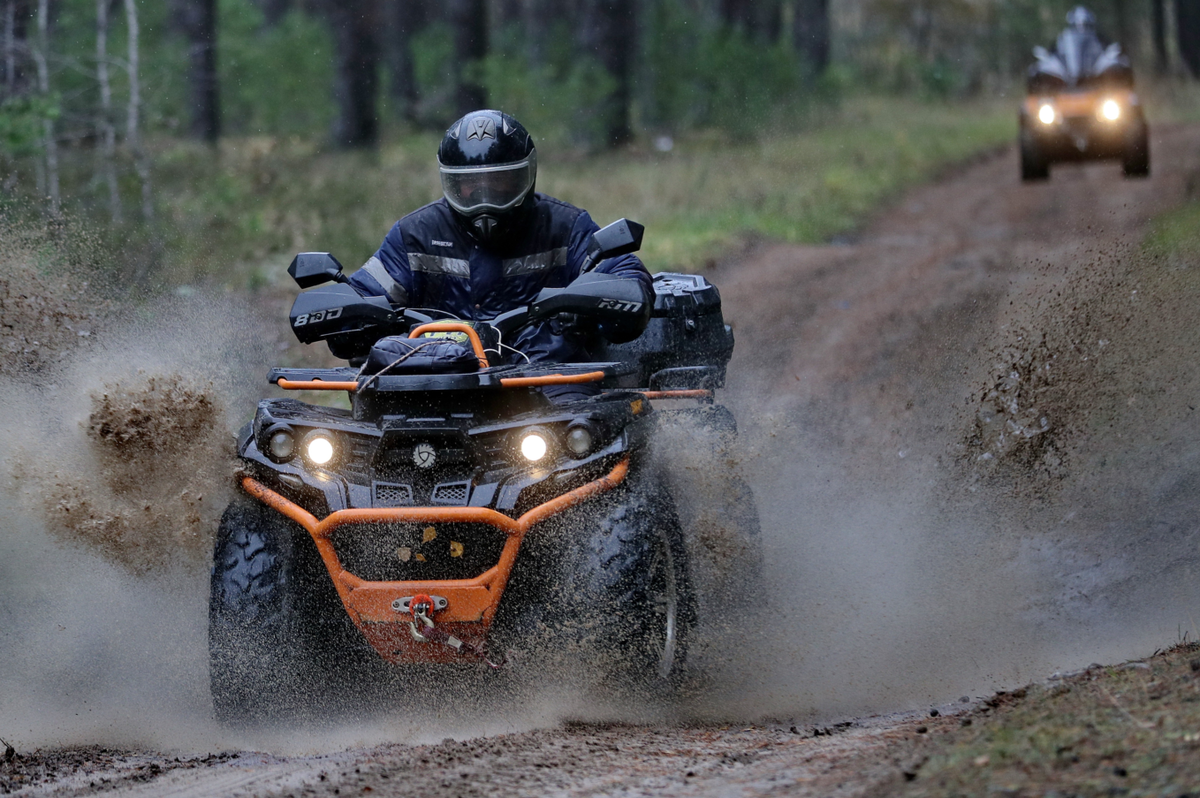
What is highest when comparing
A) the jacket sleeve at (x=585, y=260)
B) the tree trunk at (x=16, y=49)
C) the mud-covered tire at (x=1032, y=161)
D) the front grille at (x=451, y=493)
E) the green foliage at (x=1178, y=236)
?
the mud-covered tire at (x=1032, y=161)

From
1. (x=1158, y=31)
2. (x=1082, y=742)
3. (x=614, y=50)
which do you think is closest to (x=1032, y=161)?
(x=614, y=50)

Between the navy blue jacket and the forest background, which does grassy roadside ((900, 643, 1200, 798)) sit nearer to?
the navy blue jacket

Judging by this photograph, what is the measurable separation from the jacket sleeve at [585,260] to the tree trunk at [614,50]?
67.8 ft

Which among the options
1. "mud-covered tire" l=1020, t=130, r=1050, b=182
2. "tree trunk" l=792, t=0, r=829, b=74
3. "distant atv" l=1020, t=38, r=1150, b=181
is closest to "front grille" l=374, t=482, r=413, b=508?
"distant atv" l=1020, t=38, r=1150, b=181

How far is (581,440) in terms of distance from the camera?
520 centimetres

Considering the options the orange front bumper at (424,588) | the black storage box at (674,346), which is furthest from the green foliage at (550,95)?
the orange front bumper at (424,588)

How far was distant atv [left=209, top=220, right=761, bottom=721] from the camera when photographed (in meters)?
5.03

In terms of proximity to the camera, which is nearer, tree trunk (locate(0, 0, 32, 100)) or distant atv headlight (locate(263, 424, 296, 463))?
distant atv headlight (locate(263, 424, 296, 463))

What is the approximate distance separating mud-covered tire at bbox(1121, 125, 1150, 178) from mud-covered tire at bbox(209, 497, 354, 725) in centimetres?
1852

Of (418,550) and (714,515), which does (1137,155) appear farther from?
(418,550)

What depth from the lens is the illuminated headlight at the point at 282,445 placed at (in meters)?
5.26

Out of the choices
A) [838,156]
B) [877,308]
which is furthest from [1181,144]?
[877,308]

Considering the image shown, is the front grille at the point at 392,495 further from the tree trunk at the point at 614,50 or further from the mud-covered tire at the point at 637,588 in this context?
the tree trunk at the point at 614,50

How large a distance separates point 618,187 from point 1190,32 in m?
24.1
